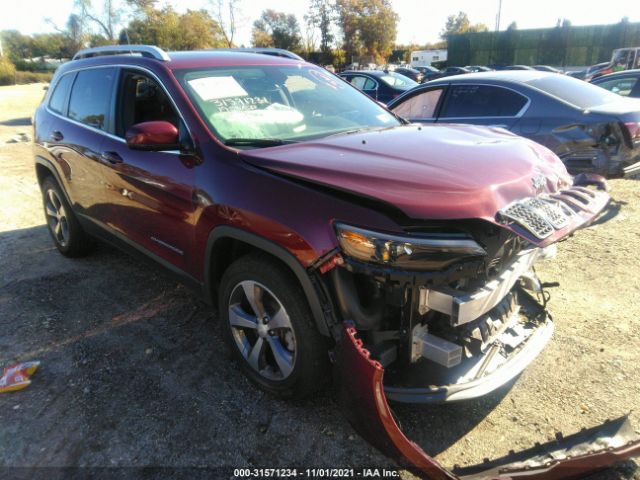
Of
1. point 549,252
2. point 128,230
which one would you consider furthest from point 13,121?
point 549,252

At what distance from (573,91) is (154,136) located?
17.2ft

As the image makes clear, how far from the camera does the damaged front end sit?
1.94m

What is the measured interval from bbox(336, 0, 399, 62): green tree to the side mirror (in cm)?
5601

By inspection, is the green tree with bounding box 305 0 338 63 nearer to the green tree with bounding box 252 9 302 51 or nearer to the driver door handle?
the green tree with bounding box 252 9 302 51

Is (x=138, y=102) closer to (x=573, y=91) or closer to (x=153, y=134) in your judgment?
(x=153, y=134)

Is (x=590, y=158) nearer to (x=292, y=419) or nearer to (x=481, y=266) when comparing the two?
(x=481, y=266)

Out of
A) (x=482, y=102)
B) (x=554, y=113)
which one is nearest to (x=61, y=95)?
(x=482, y=102)

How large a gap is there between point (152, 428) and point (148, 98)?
2211 mm

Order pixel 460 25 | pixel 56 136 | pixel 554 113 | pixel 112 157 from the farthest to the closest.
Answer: pixel 460 25, pixel 554 113, pixel 56 136, pixel 112 157

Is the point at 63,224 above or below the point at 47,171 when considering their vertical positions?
below

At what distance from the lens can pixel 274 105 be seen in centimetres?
326

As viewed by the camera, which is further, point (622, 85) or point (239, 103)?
point (622, 85)

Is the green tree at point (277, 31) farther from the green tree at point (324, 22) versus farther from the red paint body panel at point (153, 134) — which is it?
the red paint body panel at point (153, 134)

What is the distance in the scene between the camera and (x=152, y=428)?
259 cm
